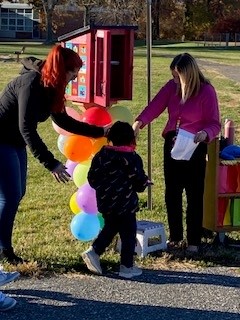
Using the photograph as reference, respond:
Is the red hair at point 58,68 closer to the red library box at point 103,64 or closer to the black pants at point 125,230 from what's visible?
the red library box at point 103,64

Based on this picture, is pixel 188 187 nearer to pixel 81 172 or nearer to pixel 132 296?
pixel 81 172

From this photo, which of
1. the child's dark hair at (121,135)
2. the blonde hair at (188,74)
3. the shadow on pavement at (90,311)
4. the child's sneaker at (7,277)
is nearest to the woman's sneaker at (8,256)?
the child's sneaker at (7,277)

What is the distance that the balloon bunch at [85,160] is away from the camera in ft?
18.5

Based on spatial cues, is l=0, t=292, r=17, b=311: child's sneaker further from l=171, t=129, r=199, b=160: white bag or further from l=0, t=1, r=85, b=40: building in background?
l=0, t=1, r=85, b=40: building in background

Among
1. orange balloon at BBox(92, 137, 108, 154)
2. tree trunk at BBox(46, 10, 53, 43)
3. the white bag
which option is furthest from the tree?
the white bag

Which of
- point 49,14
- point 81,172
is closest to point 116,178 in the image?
point 81,172

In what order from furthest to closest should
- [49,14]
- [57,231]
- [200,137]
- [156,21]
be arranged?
1. [156,21]
2. [49,14]
3. [57,231]
4. [200,137]

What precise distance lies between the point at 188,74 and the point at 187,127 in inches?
16.8

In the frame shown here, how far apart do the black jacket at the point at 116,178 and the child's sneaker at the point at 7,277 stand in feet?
2.59

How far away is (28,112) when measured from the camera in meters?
4.89

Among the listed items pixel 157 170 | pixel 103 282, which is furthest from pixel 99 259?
pixel 157 170

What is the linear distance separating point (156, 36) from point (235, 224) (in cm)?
6029

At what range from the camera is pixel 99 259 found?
18.0 feet

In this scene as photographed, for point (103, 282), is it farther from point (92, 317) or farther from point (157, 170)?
point (157, 170)
